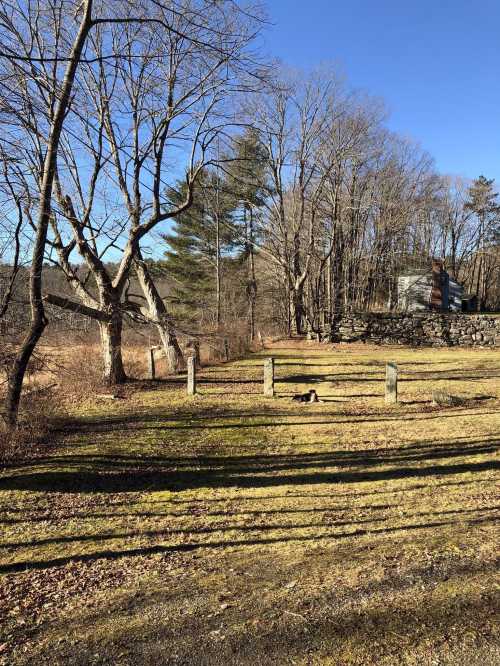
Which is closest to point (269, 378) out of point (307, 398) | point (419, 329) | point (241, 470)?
point (307, 398)

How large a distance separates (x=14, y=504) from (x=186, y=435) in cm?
318

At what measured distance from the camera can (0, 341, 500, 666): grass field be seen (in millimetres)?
2652

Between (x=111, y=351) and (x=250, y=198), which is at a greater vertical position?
(x=250, y=198)

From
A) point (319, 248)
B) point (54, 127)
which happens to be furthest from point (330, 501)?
point (319, 248)

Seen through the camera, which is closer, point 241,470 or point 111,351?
point 241,470

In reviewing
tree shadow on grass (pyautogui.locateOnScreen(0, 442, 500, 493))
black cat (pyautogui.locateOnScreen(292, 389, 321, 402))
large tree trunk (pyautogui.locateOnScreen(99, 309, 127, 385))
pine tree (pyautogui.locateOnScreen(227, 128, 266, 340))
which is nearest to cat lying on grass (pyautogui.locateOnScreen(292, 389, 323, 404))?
black cat (pyautogui.locateOnScreen(292, 389, 321, 402))

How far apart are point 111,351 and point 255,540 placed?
30.1 feet

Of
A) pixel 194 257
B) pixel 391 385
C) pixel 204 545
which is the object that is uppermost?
pixel 194 257

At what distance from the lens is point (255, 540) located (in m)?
4.27

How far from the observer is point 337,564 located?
3592mm

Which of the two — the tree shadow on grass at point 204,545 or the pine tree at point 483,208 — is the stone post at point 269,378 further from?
the pine tree at point 483,208

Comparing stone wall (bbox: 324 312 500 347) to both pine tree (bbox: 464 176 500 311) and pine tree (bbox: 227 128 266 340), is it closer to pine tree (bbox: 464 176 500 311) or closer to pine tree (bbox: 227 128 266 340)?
pine tree (bbox: 227 128 266 340)

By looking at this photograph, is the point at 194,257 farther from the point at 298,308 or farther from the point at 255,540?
the point at 255,540

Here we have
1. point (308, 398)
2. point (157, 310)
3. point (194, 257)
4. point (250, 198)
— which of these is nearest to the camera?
point (308, 398)
